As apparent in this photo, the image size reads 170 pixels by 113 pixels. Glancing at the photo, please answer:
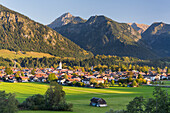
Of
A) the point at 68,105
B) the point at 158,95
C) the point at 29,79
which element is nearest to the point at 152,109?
the point at 158,95

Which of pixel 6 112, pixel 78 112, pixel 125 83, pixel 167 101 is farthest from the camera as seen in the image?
pixel 125 83

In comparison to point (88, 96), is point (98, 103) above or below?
below

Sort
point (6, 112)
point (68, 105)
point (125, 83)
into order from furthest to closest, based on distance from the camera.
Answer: point (125, 83) → point (68, 105) → point (6, 112)

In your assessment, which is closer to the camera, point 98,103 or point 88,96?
point 98,103

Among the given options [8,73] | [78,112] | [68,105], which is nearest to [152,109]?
[78,112]

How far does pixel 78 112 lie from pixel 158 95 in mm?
19348

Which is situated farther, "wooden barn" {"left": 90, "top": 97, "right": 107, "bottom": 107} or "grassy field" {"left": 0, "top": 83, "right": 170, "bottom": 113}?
"wooden barn" {"left": 90, "top": 97, "right": 107, "bottom": 107}

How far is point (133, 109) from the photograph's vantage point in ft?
116

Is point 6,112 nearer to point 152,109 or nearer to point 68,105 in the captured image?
point 68,105

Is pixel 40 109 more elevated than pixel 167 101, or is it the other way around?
pixel 167 101

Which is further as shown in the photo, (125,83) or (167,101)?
(125,83)

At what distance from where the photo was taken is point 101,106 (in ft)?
189

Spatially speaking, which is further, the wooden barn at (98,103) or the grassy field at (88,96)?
the wooden barn at (98,103)

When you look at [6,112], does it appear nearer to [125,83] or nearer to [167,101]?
[167,101]
